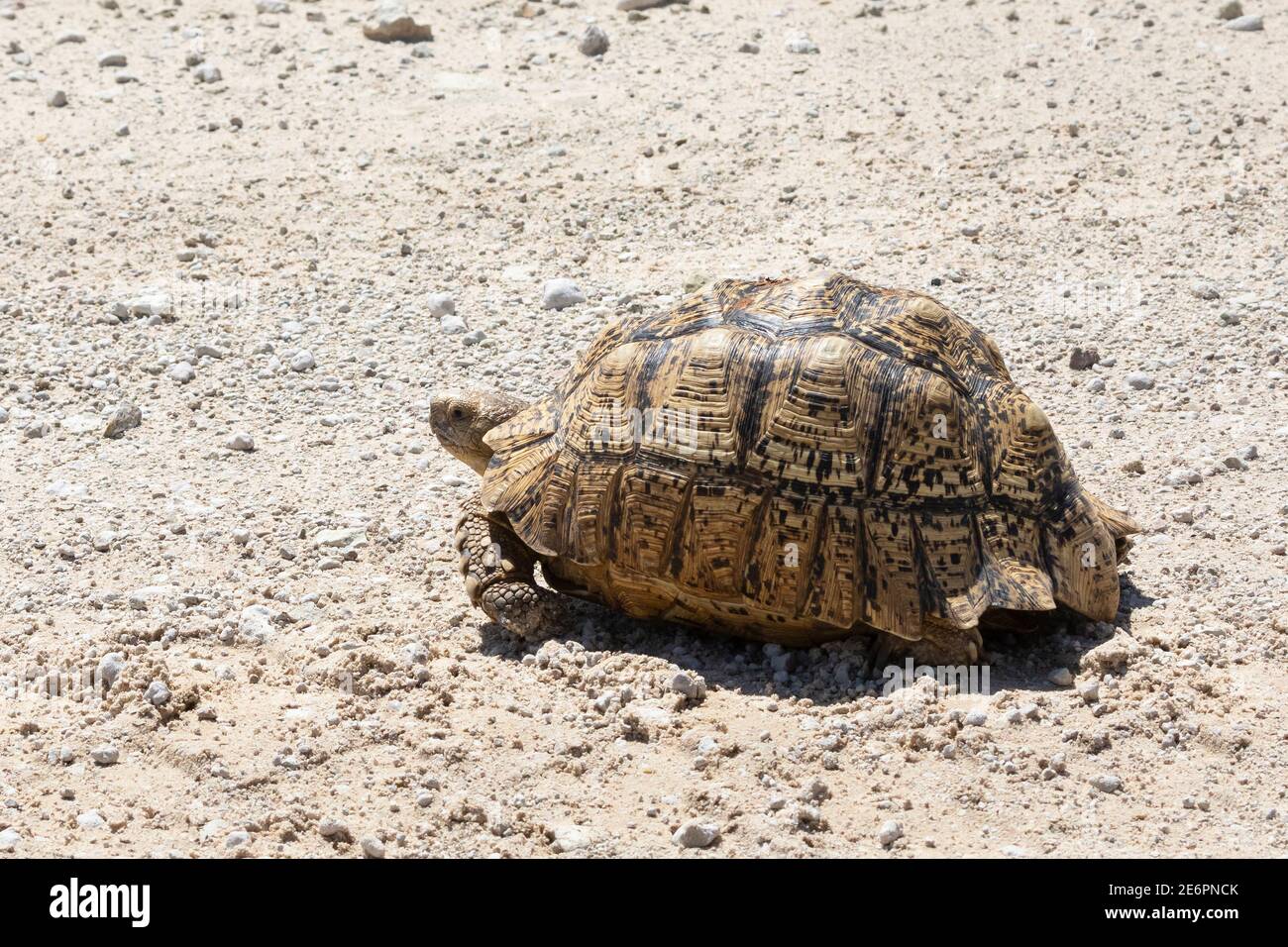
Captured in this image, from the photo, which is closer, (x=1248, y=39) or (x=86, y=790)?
(x=86, y=790)

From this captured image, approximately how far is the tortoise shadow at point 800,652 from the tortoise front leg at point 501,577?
3.0 inches

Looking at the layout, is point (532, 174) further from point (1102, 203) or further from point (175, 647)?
point (175, 647)

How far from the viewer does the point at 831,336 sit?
498cm

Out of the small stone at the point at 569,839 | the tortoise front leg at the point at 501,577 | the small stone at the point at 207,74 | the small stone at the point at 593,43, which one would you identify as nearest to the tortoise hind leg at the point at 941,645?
the tortoise front leg at the point at 501,577

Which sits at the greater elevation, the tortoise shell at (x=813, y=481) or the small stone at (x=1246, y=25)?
the small stone at (x=1246, y=25)

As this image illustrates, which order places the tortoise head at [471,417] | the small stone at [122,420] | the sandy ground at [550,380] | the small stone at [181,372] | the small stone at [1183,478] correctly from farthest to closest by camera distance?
the small stone at [181,372] → the small stone at [122,420] → the small stone at [1183,478] → the tortoise head at [471,417] → the sandy ground at [550,380]

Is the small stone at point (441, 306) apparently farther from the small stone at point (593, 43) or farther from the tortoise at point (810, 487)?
the small stone at point (593, 43)

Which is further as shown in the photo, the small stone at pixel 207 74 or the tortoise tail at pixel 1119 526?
the small stone at pixel 207 74

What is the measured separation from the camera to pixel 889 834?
4125mm

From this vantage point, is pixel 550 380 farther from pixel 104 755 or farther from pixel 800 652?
pixel 104 755

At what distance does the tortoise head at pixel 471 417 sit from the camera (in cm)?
583

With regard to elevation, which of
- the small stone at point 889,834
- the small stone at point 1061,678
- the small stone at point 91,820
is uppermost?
the small stone at point 1061,678

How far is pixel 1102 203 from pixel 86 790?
6.73 meters

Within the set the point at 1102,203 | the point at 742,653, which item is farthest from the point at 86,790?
the point at 1102,203
